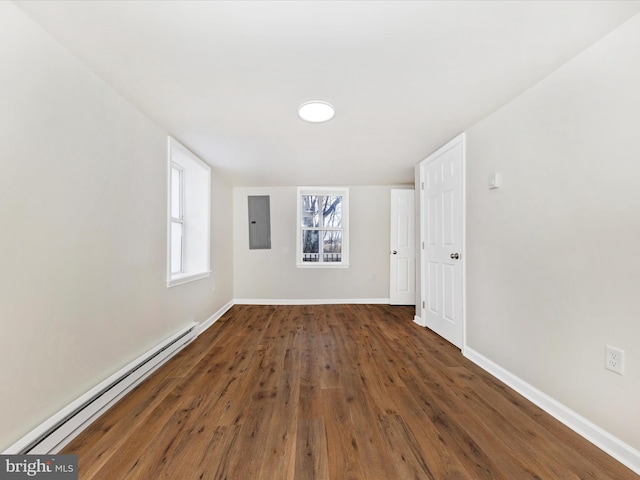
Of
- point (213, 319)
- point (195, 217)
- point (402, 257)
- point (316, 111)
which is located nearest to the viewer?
point (316, 111)

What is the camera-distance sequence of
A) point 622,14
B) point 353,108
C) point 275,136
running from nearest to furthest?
point 622,14
point 353,108
point 275,136

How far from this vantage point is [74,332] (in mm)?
1457

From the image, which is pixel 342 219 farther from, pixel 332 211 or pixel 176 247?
pixel 176 247

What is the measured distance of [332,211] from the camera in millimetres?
4777

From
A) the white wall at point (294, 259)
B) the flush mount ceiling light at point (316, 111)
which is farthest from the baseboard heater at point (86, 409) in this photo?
the white wall at point (294, 259)

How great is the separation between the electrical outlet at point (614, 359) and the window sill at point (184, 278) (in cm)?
320

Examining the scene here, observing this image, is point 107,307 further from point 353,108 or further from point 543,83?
point 543,83

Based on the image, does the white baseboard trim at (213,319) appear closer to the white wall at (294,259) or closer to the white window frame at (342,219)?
the white wall at (294,259)

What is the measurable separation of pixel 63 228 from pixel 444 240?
3190 millimetres

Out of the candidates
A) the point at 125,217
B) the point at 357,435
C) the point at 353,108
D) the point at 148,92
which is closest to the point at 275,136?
the point at 353,108

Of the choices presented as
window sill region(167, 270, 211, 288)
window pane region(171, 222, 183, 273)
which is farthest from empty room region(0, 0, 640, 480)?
window pane region(171, 222, 183, 273)

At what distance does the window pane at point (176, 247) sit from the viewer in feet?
10.2

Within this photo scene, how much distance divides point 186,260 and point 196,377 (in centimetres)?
174
